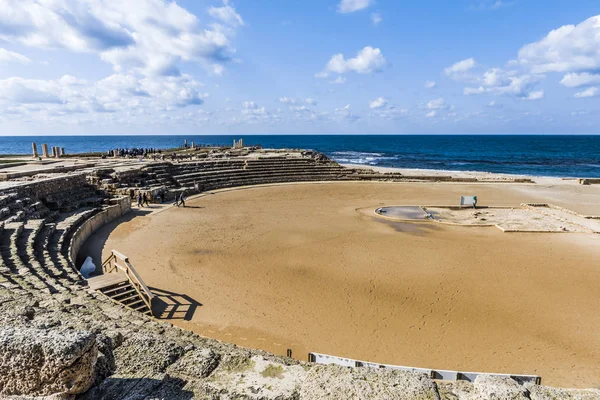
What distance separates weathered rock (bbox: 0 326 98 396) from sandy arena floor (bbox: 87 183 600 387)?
19.5 feet

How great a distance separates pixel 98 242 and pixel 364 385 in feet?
53.7

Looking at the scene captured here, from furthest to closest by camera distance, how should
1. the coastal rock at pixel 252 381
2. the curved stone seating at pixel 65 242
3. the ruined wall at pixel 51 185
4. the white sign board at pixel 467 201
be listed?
1. the white sign board at pixel 467 201
2. the ruined wall at pixel 51 185
3. the curved stone seating at pixel 65 242
4. the coastal rock at pixel 252 381

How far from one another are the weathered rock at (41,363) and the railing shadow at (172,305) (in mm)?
6878

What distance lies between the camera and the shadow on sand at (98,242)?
13491 millimetres

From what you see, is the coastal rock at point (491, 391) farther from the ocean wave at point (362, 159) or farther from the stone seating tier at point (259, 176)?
the ocean wave at point (362, 159)

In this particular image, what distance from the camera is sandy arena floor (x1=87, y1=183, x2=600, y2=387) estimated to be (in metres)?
8.34

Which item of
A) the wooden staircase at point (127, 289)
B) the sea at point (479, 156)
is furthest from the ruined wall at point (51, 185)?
the sea at point (479, 156)

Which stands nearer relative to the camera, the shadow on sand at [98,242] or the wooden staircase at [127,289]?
the wooden staircase at [127,289]

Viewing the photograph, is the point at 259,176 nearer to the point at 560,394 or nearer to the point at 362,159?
the point at 560,394

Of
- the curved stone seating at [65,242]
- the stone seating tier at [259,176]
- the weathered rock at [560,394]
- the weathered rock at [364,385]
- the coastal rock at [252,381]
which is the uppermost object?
the weathered rock at [364,385]

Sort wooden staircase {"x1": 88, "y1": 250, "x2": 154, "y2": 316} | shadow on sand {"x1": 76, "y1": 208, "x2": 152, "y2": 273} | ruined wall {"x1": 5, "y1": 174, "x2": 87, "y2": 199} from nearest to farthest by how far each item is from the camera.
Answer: wooden staircase {"x1": 88, "y1": 250, "x2": 154, "y2": 316} → shadow on sand {"x1": 76, "y1": 208, "x2": 152, "y2": 273} → ruined wall {"x1": 5, "y1": 174, "x2": 87, "y2": 199}

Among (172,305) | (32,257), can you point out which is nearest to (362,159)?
(172,305)

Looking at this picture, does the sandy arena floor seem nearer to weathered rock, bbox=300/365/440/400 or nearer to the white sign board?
weathered rock, bbox=300/365/440/400

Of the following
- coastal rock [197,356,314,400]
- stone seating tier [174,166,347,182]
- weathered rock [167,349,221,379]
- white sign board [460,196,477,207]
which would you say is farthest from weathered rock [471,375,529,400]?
stone seating tier [174,166,347,182]
